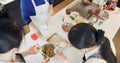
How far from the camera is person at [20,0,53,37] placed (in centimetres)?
183

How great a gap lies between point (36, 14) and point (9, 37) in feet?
2.88

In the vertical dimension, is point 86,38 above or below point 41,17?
above

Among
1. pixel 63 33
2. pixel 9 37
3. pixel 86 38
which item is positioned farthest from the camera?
pixel 63 33

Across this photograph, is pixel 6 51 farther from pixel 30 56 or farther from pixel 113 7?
pixel 113 7

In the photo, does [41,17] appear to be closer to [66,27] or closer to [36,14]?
[36,14]

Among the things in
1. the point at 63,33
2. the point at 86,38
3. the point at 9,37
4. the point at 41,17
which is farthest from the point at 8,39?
the point at 41,17

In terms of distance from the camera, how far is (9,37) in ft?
3.64

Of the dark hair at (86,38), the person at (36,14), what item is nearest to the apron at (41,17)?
the person at (36,14)

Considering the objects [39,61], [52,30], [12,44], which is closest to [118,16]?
[52,30]

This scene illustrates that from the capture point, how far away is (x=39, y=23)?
6.56 feet

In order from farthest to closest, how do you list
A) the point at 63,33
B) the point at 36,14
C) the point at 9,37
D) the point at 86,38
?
the point at 36,14, the point at 63,33, the point at 86,38, the point at 9,37

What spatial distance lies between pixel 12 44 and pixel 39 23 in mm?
881

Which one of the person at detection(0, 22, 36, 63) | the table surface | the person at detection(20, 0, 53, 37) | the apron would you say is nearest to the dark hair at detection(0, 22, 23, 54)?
the person at detection(0, 22, 36, 63)

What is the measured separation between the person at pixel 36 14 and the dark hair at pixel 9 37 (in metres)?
0.63
